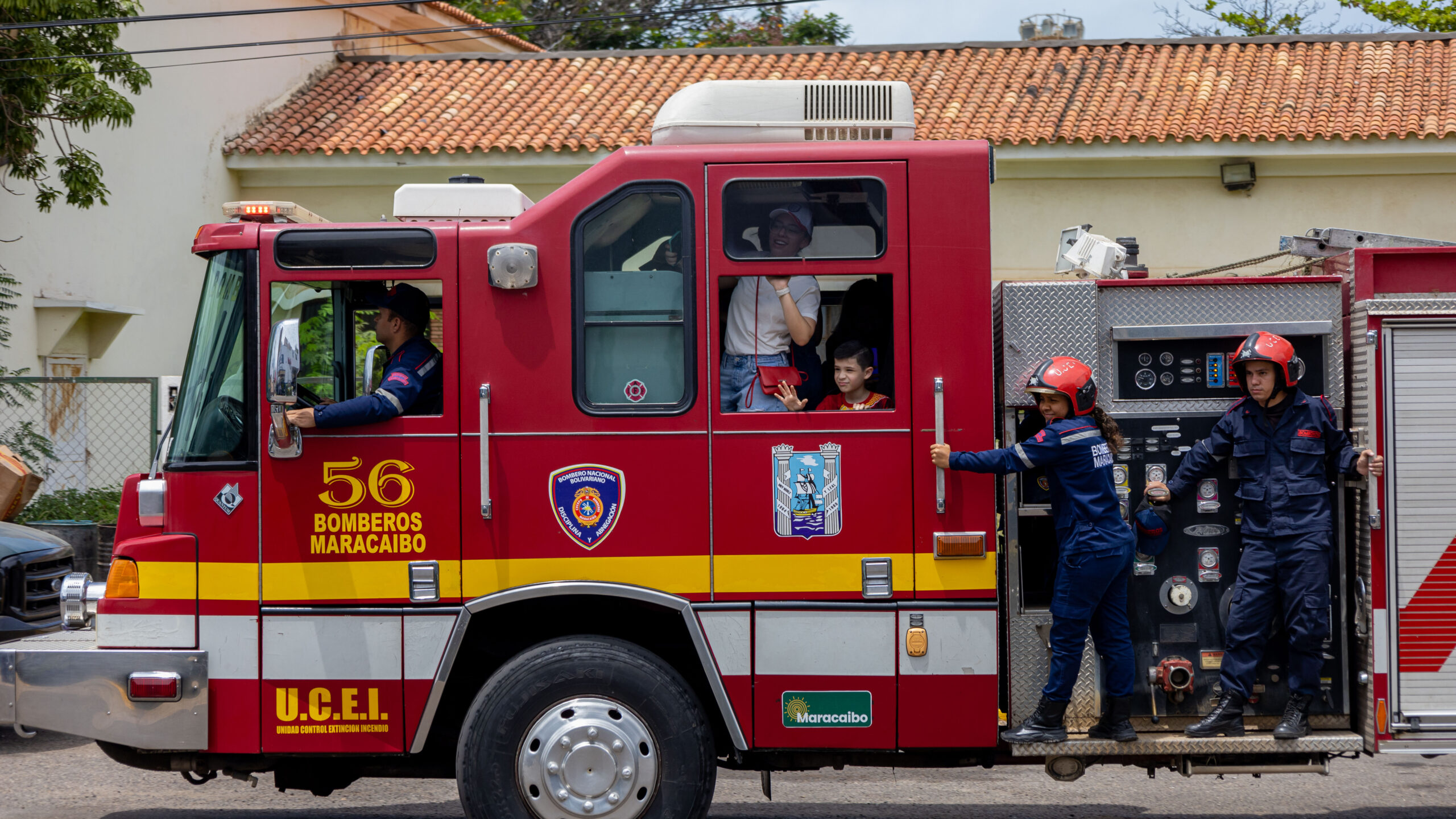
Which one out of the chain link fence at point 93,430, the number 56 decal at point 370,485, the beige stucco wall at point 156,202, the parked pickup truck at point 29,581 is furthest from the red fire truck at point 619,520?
the beige stucco wall at point 156,202

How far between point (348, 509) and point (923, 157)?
2593 mm

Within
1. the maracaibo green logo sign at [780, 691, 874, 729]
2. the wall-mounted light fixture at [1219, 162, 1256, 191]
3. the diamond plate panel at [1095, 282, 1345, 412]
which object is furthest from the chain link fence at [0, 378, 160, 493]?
the wall-mounted light fixture at [1219, 162, 1256, 191]

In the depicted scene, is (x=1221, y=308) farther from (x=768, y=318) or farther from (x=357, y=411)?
(x=357, y=411)

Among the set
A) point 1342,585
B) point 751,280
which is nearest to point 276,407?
point 751,280

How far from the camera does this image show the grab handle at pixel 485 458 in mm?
4617

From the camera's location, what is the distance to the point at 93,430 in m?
13.7

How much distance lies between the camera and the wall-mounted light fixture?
16.5m

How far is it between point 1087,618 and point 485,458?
2.41m

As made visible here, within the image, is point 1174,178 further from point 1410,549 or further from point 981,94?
point 1410,549

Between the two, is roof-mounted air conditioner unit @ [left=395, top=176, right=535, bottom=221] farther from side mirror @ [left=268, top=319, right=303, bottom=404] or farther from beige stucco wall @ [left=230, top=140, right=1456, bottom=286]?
beige stucco wall @ [left=230, top=140, right=1456, bottom=286]

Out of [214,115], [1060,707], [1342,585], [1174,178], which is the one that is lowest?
[1060,707]

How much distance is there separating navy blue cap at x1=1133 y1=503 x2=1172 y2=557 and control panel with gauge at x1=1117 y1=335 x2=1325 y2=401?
1.48 ft

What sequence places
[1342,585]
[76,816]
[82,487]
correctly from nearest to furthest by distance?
[1342,585] → [76,816] → [82,487]

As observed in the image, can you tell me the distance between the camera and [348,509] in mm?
4676
